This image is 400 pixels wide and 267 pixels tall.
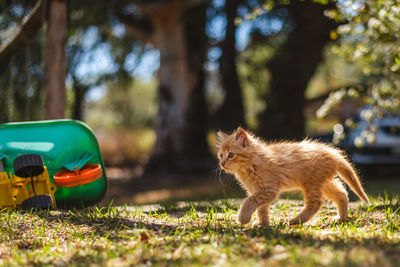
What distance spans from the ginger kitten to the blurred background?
6.26 ft

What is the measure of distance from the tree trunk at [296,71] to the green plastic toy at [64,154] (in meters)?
7.60

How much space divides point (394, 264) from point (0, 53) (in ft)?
22.7

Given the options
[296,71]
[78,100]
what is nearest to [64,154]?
[296,71]

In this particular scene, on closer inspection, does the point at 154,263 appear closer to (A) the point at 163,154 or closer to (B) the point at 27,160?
(B) the point at 27,160

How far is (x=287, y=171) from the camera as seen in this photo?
3.73m

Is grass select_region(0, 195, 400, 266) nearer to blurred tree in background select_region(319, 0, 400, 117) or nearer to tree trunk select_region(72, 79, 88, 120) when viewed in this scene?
blurred tree in background select_region(319, 0, 400, 117)

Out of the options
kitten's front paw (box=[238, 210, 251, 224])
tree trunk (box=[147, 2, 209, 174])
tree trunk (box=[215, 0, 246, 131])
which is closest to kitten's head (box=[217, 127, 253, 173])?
kitten's front paw (box=[238, 210, 251, 224])

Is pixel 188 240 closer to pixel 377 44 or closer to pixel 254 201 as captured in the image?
pixel 254 201

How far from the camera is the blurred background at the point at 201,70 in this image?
6.50m

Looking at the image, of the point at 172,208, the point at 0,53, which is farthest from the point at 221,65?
the point at 172,208

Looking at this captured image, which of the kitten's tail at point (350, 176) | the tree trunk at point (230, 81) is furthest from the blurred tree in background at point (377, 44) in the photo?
the tree trunk at point (230, 81)

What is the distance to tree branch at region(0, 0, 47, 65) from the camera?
6.61 metres

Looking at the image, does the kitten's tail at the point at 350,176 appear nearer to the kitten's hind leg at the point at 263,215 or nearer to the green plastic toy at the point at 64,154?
the kitten's hind leg at the point at 263,215

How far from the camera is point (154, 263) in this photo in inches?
95.0
